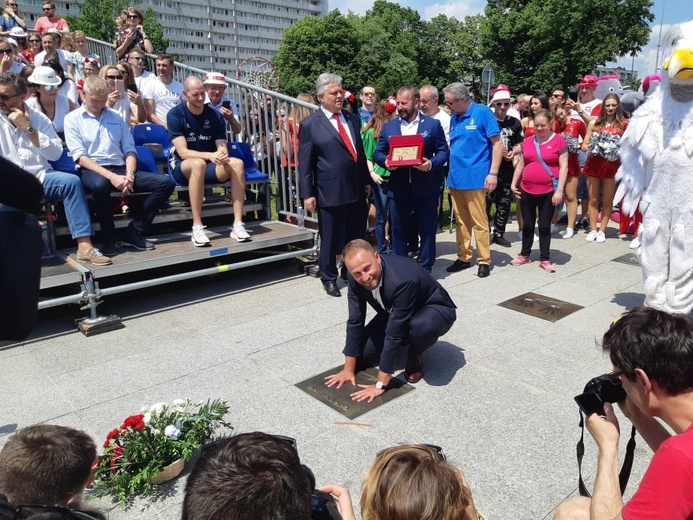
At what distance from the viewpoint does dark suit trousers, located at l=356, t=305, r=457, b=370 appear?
389cm

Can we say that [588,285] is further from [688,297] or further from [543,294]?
[688,297]

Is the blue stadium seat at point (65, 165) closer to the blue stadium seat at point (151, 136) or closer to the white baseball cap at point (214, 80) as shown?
the blue stadium seat at point (151, 136)

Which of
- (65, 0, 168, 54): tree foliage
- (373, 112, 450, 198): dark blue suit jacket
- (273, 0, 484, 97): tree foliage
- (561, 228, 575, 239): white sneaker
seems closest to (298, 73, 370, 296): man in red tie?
(373, 112, 450, 198): dark blue suit jacket

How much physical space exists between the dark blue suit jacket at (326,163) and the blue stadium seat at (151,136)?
90.6 inches

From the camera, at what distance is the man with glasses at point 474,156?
21.0ft

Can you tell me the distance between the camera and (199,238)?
594cm

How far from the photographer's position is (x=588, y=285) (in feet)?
20.4

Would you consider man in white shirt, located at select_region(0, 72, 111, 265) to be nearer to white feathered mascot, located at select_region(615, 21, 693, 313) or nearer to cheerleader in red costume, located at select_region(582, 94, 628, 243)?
white feathered mascot, located at select_region(615, 21, 693, 313)

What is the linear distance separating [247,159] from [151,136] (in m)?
1.39

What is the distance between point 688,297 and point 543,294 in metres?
1.57

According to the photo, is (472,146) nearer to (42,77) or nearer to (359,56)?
(42,77)

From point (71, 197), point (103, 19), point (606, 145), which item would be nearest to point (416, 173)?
point (606, 145)

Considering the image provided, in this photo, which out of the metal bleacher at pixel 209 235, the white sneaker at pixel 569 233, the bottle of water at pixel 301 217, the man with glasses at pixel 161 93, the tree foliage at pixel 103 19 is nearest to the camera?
the metal bleacher at pixel 209 235

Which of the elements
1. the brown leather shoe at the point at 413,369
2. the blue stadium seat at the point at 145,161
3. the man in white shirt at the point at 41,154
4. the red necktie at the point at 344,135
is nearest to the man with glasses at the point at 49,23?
the blue stadium seat at the point at 145,161
